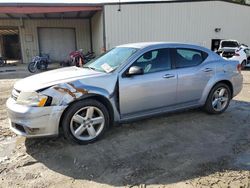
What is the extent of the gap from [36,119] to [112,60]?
5.71 ft

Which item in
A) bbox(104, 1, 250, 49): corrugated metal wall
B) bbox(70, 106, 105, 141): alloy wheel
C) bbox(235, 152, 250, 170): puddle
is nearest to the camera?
bbox(235, 152, 250, 170): puddle

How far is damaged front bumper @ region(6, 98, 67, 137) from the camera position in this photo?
338 centimetres

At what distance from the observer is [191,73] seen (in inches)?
182

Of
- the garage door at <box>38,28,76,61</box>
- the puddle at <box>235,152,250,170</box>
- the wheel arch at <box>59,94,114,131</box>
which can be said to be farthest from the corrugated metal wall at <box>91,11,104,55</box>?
the puddle at <box>235,152,250,170</box>

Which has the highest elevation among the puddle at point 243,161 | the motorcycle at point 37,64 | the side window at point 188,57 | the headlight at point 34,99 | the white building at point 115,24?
the white building at point 115,24

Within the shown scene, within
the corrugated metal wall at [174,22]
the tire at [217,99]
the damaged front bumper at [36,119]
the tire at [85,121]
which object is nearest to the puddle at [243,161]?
the tire at [217,99]

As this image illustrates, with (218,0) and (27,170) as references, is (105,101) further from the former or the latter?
(218,0)

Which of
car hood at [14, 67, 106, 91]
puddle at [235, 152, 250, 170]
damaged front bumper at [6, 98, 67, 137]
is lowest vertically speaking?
puddle at [235, 152, 250, 170]

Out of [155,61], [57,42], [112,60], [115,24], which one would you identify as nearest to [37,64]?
[115,24]

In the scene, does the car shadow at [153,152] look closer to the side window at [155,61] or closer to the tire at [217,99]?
the tire at [217,99]

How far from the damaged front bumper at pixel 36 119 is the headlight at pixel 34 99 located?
0.06 meters

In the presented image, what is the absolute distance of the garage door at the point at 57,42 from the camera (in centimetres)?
1878

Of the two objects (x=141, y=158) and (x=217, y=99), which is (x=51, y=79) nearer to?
(x=141, y=158)

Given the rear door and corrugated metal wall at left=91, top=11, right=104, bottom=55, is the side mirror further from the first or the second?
A: corrugated metal wall at left=91, top=11, right=104, bottom=55
